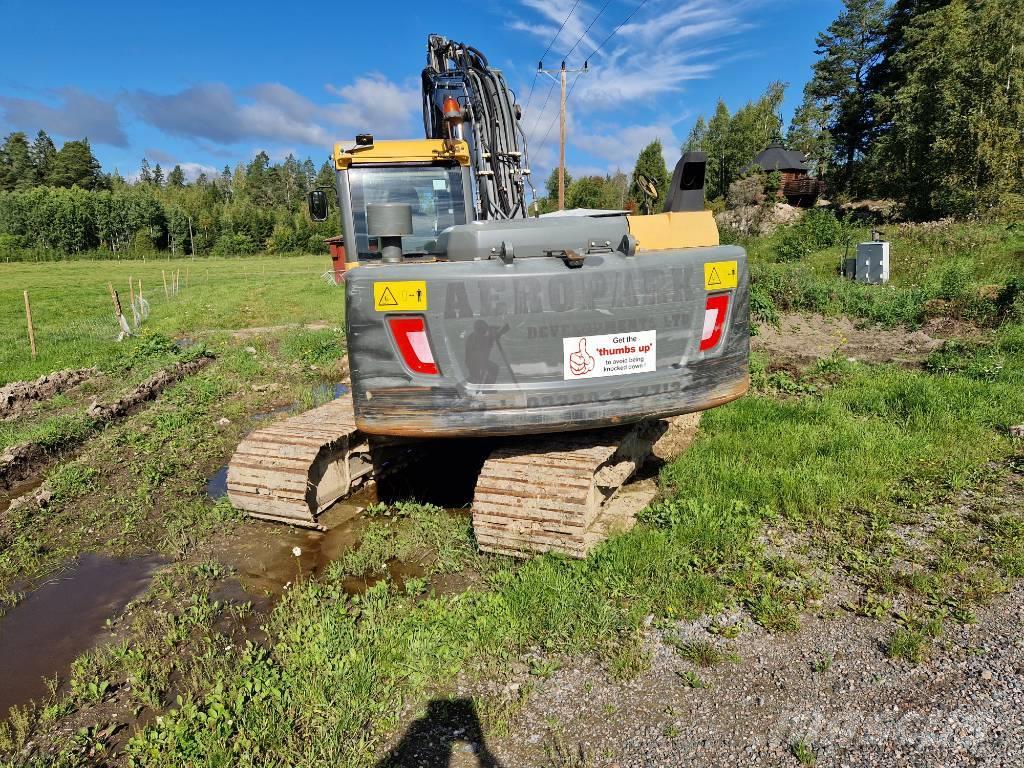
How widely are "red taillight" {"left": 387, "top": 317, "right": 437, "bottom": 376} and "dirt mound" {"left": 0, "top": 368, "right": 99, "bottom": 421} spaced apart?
24.1 ft

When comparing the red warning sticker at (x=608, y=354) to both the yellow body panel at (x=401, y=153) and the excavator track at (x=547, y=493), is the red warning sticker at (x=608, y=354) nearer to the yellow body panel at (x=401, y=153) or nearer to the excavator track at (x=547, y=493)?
the excavator track at (x=547, y=493)

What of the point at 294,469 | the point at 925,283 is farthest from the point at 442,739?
the point at 925,283

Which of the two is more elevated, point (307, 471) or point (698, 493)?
point (307, 471)

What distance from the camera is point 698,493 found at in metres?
4.66

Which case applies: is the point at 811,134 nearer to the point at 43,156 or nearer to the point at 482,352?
the point at 482,352

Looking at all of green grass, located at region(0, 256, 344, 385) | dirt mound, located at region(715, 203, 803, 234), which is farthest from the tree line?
dirt mound, located at region(715, 203, 803, 234)

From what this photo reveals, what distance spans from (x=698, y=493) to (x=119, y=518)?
4.70 meters

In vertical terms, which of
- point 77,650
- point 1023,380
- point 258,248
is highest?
point 258,248

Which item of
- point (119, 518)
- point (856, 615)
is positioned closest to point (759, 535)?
point (856, 615)

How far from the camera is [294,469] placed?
451 cm

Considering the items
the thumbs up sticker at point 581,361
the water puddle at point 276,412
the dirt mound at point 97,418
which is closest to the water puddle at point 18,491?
the dirt mound at point 97,418

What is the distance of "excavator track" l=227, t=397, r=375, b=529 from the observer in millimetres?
4523

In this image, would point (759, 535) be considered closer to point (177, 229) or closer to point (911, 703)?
point (911, 703)

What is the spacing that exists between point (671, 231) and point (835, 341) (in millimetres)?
8223
